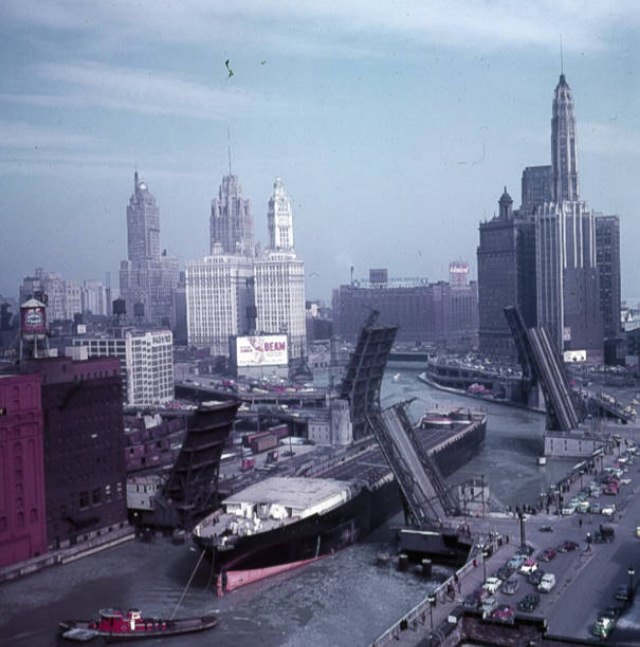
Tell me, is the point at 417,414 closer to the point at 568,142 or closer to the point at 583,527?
the point at 583,527

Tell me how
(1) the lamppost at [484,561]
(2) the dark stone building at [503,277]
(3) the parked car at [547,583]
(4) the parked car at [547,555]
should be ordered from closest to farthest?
(3) the parked car at [547,583] < (1) the lamppost at [484,561] < (4) the parked car at [547,555] < (2) the dark stone building at [503,277]

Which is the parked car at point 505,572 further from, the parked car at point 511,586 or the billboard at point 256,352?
the billboard at point 256,352

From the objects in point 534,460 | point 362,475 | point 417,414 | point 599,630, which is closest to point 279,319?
point 417,414

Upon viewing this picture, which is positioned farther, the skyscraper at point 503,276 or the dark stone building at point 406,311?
the dark stone building at point 406,311

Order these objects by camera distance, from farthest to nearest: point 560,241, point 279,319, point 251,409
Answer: point 279,319, point 560,241, point 251,409

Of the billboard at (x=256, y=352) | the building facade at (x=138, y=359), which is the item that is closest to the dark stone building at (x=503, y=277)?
the billboard at (x=256, y=352)

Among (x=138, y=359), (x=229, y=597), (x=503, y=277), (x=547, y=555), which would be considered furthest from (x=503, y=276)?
(x=229, y=597)

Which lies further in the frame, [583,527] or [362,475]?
[362,475]

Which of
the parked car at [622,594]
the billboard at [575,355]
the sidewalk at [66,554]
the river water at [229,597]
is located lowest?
the river water at [229,597]
